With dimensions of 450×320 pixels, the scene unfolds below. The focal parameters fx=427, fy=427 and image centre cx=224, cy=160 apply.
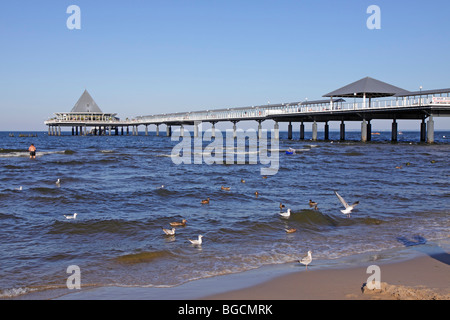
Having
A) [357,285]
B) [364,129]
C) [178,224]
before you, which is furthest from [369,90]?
[357,285]

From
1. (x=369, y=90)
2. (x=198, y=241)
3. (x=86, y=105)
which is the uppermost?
(x=86, y=105)

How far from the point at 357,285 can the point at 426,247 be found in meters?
3.36

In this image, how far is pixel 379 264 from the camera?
309 inches

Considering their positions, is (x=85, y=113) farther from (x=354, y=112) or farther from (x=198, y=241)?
(x=198, y=241)

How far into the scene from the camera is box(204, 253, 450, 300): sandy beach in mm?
5996

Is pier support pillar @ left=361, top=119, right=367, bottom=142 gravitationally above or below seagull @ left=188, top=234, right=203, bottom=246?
above

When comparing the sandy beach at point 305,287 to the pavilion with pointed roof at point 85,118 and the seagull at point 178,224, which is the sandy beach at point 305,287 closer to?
the seagull at point 178,224

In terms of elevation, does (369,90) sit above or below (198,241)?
above

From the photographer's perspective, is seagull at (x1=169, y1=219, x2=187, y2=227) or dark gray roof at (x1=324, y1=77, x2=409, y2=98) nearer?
seagull at (x1=169, y1=219, x2=187, y2=227)

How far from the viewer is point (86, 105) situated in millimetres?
111625

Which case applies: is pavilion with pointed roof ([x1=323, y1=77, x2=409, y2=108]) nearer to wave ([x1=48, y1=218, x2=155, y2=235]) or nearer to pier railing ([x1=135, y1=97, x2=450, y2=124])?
pier railing ([x1=135, y1=97, x2=450, y2=124])

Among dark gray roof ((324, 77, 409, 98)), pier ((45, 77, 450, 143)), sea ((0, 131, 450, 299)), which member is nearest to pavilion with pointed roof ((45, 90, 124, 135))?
pier ((45, 77, 450, 143))

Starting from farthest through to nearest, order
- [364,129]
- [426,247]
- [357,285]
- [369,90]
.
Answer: [364,129], [369,90], [426,247], [357,285]

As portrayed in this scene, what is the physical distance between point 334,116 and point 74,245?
50.7 metres
